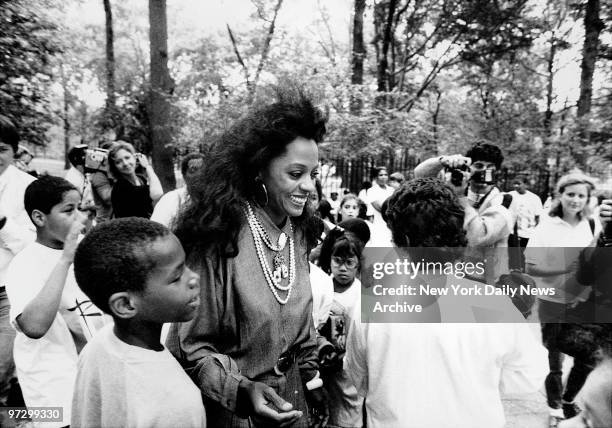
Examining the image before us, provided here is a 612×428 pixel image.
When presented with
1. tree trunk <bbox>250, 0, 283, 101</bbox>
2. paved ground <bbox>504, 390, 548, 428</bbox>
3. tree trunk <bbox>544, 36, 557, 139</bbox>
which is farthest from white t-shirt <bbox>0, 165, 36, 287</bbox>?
tree trunk <bbox>544, 36, 557, 139</bbox>

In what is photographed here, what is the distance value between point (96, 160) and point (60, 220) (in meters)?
2.27

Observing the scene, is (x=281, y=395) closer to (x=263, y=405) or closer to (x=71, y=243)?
(x=263, y=405)

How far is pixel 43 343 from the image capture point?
210cm

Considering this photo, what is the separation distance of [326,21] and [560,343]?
51.9ft

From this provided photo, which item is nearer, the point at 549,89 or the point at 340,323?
the point at 340,323

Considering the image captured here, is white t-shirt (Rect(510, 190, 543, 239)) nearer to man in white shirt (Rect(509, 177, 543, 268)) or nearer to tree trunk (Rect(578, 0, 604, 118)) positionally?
man in white shirt (Rect(509, 177, 543, 268))

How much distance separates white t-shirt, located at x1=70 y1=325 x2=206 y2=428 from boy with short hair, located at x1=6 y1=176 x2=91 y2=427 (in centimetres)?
72

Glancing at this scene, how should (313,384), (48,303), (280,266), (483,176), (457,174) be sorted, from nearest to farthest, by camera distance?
(280,266) → (313,384) → (48,303) → (457,174) → (483,176)

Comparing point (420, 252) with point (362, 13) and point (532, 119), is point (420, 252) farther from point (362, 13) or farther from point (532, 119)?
point (532, 119)

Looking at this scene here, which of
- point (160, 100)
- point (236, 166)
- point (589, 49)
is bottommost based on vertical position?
point (236, 166)

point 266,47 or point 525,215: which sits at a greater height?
point 266,47

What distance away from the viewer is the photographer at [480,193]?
298cm

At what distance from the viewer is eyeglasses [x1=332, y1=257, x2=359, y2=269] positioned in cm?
324

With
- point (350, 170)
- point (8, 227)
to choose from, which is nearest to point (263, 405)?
point (8, 227)
